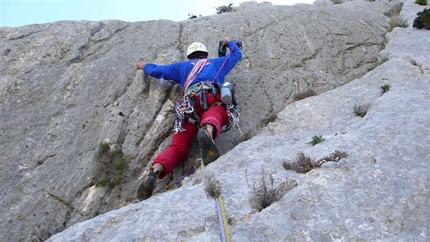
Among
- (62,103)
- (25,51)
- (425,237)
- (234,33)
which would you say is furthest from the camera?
(234,33)

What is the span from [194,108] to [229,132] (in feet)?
3.44

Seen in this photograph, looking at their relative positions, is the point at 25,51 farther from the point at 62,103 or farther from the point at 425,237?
the point at 425,237

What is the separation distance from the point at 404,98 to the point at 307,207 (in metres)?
3.80

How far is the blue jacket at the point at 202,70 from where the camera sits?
8.83 metres

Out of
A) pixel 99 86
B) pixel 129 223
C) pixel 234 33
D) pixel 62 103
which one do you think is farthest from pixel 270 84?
pixel 129 223

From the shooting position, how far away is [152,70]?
9297 mm

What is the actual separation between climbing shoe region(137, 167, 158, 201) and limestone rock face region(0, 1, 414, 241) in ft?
1.06

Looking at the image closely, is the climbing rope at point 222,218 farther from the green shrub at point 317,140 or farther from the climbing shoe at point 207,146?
the green shrub at point 317,140

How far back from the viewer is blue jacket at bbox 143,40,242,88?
29.0 feet

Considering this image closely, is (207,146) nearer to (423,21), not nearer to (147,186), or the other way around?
(147,186)

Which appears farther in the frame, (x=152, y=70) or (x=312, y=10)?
(x=312, y=10)

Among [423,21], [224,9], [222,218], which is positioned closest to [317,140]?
[222,218]

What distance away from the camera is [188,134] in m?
8.38

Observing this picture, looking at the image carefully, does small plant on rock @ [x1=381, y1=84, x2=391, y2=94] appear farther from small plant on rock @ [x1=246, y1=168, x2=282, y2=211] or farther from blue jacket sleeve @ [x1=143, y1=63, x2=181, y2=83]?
blue jacket sleeve @ [x1=143, y1=63, x2=181, y2=83]
